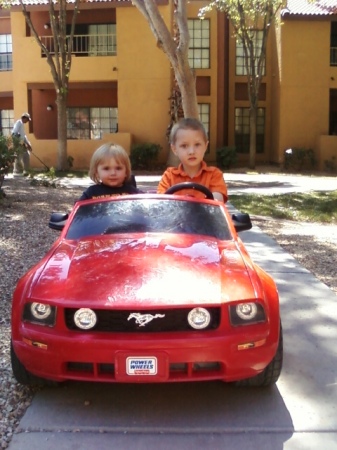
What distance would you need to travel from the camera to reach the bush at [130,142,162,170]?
23.0 metres

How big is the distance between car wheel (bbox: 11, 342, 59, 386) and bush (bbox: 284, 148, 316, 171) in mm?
21033

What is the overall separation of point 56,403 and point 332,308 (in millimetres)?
2805

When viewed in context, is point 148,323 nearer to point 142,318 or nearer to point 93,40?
point 142,318

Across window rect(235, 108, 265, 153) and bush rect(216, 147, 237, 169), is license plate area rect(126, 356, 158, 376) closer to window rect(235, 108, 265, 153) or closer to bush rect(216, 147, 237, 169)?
bush rect(216, 147, 237, 169)

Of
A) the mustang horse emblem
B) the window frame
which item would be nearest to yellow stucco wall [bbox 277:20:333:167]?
the window frame

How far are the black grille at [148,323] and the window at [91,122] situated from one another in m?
23.0

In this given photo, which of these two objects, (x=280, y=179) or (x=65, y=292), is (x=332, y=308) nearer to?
(x=65, y=292)

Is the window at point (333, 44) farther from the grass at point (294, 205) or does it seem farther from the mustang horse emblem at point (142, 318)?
the mustang horse emblem at point (142, 318)

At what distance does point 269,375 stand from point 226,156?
2026 centimetres

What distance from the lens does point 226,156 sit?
23.6 meters

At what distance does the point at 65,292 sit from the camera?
347 cm

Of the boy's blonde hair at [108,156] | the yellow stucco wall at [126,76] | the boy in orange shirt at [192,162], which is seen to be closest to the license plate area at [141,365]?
the boy in orange shirt at [192,162]

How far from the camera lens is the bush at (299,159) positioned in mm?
24006

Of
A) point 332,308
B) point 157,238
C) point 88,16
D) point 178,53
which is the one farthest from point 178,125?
point 88,16
